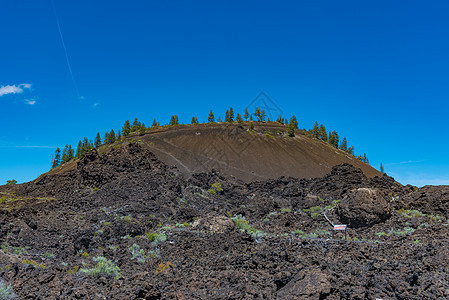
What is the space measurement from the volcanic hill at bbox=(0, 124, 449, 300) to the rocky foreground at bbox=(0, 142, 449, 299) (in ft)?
0.13

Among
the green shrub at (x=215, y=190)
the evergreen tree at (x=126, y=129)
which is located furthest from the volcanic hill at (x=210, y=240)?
the evergreen tree at (x=126, y=129)

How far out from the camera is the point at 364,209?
41.9 feet

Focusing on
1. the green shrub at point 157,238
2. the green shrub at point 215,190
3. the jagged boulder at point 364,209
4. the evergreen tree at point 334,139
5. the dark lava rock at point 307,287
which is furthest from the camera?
the evergreen tree at point 334,139

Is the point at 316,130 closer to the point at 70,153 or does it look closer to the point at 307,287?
the point at 70,153

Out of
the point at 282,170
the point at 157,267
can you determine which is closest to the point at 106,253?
the point at 157,267

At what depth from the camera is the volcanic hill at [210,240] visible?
6207 millimetres

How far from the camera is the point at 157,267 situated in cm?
866

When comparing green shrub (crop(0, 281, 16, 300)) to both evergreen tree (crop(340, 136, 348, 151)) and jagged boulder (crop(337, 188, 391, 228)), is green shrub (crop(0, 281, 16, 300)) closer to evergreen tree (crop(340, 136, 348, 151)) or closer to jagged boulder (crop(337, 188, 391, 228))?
jagged boulder (crop(337, 188, 391, 228))

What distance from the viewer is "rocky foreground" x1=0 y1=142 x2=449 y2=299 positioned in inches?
243

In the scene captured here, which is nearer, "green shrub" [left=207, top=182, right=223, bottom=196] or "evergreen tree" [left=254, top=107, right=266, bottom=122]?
"green shrub" [left=207, top=182, right=223, bottom=196]

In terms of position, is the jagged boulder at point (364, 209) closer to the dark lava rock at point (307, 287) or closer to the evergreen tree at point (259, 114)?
the dark lava rock at point (307, 287)

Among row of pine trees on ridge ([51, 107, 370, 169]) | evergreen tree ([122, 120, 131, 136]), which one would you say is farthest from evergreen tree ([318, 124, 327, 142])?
evergreen tree ([122, 120, 131, 136])

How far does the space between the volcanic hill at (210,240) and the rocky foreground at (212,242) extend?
0.04m

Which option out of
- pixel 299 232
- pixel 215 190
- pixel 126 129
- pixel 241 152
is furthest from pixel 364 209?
pixel 126 129
